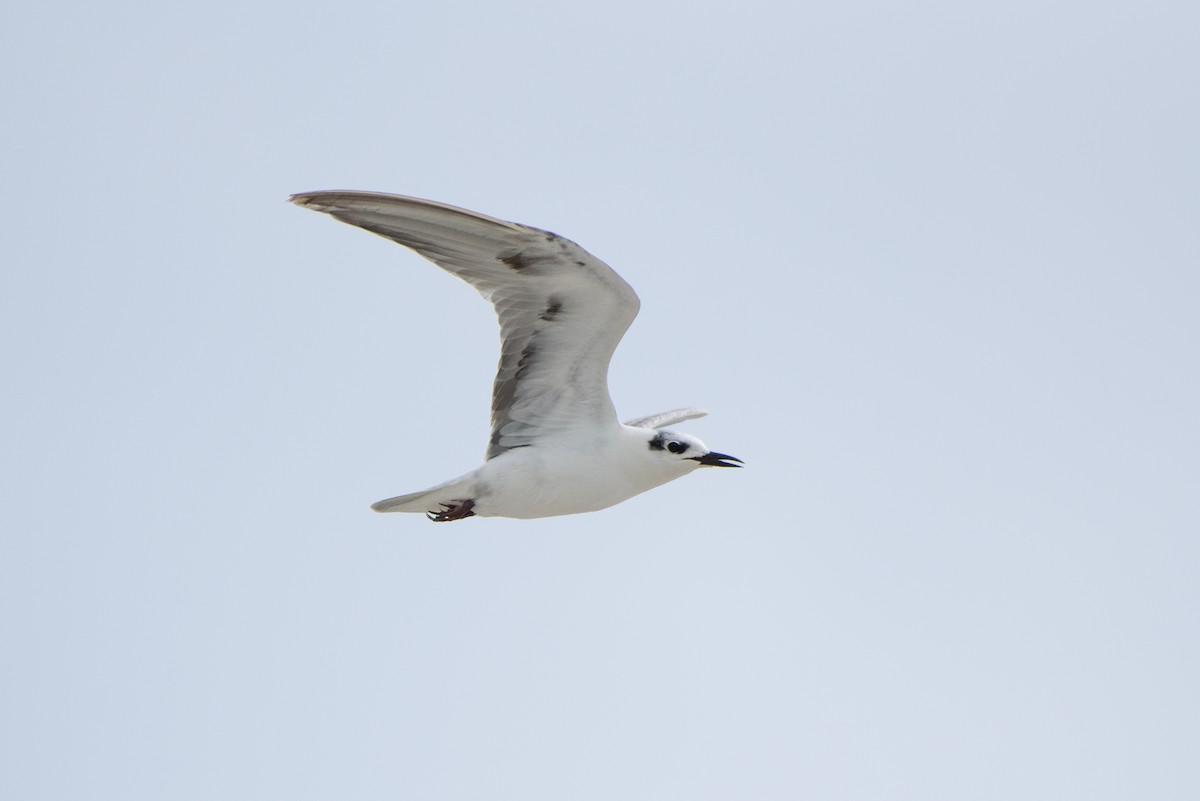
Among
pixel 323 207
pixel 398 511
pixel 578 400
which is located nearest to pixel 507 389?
pixel 578 400

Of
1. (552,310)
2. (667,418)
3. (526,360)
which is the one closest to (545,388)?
(526,360)

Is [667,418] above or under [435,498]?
above

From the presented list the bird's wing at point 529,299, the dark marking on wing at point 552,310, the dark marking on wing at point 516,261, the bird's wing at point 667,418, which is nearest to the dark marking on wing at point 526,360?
the bird's wing at point 529,299

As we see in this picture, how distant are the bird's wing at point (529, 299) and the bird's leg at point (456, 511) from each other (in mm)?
737

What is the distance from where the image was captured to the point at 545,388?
14.4 meters

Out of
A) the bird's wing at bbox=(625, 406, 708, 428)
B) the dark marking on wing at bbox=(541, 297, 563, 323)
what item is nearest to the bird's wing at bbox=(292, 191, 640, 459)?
the dark marking on wing at bbox=(541, 297, 563, 323)

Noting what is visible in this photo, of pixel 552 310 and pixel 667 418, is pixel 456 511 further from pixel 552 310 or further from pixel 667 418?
pixel 667 418

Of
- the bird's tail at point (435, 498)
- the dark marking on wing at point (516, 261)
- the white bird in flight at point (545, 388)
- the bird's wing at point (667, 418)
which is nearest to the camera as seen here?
the white bird in flight at point (545, 388)

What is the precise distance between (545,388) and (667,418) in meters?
3.82

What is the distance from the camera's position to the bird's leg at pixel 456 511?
46.0 ft

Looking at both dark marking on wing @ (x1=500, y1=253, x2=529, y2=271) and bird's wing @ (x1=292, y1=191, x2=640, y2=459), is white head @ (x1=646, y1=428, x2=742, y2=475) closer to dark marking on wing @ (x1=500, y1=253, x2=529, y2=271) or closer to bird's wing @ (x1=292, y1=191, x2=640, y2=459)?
bird's wing @ (x1=292, y1=191, x2=640, y2=459)

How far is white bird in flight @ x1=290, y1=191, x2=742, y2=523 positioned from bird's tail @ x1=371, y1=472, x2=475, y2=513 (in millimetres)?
12

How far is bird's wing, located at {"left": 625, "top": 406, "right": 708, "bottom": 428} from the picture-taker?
17.7 meters

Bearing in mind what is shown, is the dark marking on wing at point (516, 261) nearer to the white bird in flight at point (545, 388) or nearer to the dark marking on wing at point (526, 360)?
the white bird in flight at point (545, 388)
